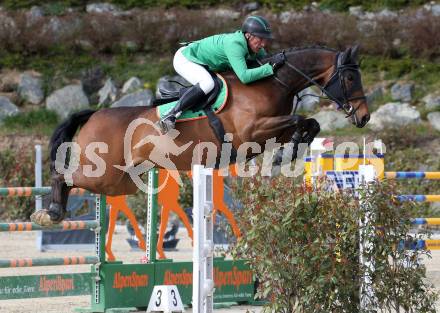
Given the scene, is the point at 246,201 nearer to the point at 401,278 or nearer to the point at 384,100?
the point at 401,278

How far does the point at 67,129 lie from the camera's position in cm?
738

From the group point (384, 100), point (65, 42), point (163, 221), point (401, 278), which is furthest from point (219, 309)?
point (65, 42)

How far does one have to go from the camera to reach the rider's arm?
6.61m

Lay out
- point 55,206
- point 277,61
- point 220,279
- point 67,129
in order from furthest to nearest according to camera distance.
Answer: point 220,279
point 67,129
point 55,206
point 277,61

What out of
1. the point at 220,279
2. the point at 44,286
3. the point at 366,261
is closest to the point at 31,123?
the point at 220,279

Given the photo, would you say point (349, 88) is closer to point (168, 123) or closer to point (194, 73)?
point (194, 73)

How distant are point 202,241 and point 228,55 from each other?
1734 millimetres

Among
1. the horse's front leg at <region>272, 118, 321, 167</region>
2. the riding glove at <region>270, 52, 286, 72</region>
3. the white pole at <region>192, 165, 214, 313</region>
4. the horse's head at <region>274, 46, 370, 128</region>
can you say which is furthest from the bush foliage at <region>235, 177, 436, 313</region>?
the riding glove at <region>270, 52, 286, 72</region>

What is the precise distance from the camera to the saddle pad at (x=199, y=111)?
684cm

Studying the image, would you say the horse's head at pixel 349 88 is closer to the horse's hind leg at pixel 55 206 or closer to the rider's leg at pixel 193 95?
the rider's leg at pixel 193 95

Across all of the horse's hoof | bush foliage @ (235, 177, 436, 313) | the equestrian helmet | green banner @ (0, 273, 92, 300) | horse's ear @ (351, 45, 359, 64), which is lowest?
green banner @ (0, 273, 92, 300)

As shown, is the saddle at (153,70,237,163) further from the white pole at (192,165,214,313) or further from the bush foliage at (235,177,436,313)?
the white pole at (192,165,214,313)

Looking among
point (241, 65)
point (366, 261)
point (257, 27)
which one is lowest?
point (366, 261)

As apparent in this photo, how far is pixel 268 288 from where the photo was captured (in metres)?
5.45
